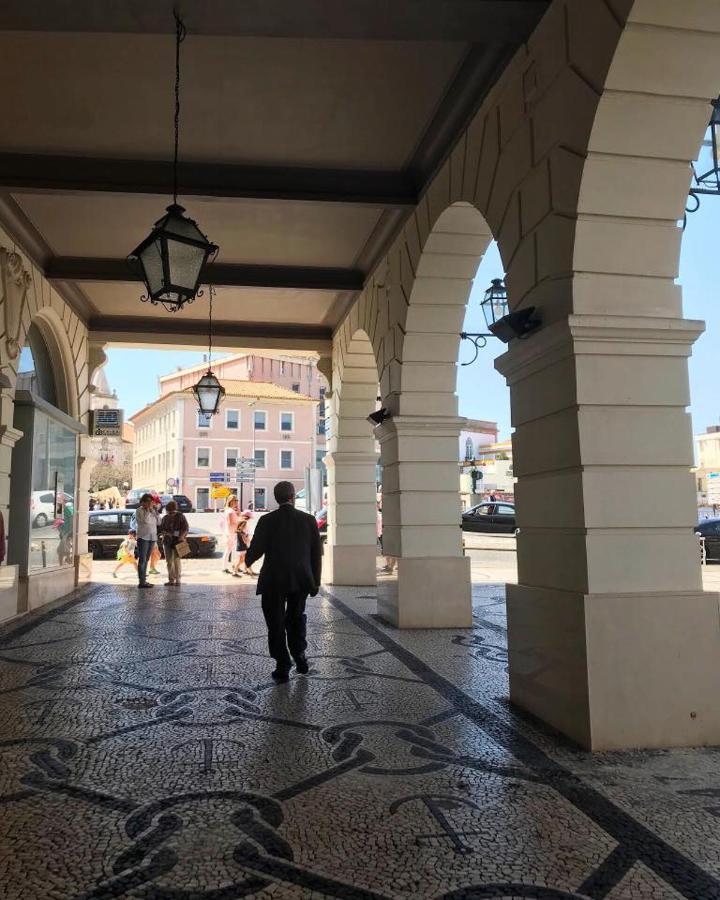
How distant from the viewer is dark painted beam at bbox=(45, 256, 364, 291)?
9.91 metres

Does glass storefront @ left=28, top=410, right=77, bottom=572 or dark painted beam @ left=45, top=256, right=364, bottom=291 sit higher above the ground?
dark painted beam @ left=45, top=256, right=364, bottom=291

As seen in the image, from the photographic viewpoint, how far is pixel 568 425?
4289 mm

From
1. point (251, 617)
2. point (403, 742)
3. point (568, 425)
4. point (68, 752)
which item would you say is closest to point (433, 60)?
point (568, 425)

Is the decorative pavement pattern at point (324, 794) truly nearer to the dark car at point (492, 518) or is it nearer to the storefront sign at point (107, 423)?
the storefront sign at point (107, 423)

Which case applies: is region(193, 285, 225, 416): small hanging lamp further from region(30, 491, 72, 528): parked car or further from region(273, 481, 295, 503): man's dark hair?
region(273, 481, 295, 503): man's dark hair

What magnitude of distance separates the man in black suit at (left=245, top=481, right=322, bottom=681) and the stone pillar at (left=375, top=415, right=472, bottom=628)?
2.52 metres

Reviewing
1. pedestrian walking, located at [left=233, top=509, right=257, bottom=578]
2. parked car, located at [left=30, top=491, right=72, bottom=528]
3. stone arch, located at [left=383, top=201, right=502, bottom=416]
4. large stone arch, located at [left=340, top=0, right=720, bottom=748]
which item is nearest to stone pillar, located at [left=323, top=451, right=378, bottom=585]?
pedestrian walking, located at [left=233, top=509, right=257, bottom=578]

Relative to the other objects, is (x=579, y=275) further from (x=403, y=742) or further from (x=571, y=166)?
(x=403, y=742)

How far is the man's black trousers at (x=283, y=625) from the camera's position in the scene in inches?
218

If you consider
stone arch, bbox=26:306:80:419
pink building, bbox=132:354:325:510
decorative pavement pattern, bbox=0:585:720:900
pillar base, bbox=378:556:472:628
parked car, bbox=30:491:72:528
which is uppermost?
pink building, bbox=132:354:325:510

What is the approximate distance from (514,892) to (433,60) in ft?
18.8

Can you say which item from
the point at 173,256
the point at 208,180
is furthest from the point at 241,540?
the point at 173,256

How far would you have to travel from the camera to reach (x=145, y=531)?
12.6 m

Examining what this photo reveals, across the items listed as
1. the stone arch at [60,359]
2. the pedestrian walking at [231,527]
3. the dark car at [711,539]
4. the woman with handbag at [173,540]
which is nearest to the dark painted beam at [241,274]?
the stone arch at [60,359]
